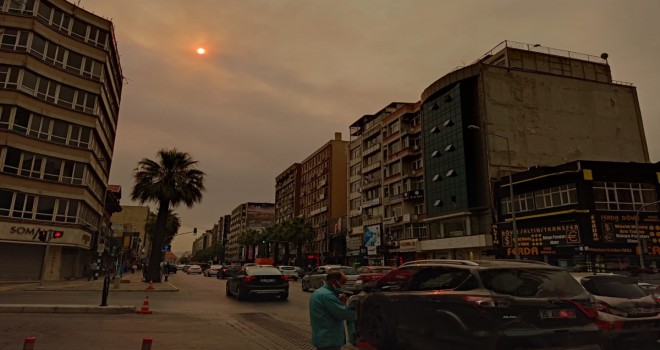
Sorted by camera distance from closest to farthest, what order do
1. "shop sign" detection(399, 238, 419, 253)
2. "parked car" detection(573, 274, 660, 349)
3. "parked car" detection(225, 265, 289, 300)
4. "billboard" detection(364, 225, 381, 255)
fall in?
"parked car" detection(573, 274, 660, 349), "parked car" detection(225, 265, 289, 300), "shop sign" detection(399, 238, 419, 253), "billboard" detection(364, 225, 381, 255)

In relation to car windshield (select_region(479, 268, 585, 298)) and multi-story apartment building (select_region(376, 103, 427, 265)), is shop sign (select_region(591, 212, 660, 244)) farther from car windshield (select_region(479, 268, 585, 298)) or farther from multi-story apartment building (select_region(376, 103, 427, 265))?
car windshield (select_region(479, 268, 585, 298))

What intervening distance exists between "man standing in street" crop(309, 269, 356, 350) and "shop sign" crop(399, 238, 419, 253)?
4952 centimetres

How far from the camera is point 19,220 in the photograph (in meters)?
32.0

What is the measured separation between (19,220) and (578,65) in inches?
2312

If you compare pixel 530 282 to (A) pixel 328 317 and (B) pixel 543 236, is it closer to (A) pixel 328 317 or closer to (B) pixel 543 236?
(A) pixel 328 317

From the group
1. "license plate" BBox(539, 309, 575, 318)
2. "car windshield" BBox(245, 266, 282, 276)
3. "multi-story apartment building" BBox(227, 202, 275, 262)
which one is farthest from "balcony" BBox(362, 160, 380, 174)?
"multi-story apartment building" BBox(227, 202, 275, 262)

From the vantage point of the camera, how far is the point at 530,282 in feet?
19.5

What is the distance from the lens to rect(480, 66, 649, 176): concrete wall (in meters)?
46.4

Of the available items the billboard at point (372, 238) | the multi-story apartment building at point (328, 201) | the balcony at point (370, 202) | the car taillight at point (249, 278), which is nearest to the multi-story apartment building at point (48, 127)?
the car taillight at point (249, 278)

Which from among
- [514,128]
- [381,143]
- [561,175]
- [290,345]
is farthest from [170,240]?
[290,345]

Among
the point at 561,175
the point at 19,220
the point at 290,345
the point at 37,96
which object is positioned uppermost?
the point at 37,96

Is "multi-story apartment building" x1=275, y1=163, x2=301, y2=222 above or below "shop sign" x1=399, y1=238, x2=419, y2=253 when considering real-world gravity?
above

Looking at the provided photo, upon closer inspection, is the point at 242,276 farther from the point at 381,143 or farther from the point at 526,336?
the point at 381,143

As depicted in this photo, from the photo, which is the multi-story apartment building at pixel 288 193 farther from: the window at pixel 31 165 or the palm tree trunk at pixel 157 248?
the window at pixel 31 165
